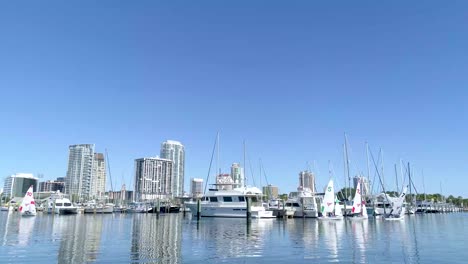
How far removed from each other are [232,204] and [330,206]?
75.4 feet

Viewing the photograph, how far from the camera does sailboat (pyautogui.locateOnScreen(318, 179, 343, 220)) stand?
8694 centimetres

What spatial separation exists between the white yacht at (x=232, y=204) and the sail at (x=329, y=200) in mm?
13489

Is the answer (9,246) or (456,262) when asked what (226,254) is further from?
(9,246)

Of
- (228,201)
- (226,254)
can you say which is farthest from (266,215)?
(226,254)

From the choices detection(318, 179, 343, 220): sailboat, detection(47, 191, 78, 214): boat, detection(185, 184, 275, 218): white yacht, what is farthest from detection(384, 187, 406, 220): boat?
detection(47, 191, 78, 214): boat

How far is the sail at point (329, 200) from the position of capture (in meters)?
86.8

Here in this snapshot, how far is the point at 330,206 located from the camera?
8850 centimetres

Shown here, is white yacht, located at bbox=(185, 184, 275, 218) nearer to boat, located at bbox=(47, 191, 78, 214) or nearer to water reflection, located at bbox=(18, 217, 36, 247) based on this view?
water reflection, located at bbox=(18, 217, 36, 247)

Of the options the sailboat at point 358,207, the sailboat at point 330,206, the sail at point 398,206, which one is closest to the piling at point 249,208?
the sailboat at point 330,206

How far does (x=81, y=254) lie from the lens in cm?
2997

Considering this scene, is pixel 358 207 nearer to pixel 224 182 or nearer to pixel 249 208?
pixel 249 208

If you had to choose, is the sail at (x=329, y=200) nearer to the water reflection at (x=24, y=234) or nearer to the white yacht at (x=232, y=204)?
the white yacht at (x=232, y=204)

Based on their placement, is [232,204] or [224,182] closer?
[232,204]

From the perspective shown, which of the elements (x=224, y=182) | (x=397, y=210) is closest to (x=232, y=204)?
(x=224, y=182)
